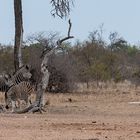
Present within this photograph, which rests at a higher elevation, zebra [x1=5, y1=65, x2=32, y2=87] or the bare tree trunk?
the bare tree trunk

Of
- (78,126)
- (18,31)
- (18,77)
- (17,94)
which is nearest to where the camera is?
(78,126)

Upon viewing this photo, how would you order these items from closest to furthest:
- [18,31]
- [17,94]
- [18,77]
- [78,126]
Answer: [78,126]
[17,94]
[18,77]
[18,31]

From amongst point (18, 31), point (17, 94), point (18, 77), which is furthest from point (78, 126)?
point (18, 31)

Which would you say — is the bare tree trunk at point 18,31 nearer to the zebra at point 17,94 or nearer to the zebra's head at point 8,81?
the zebra's head at point 8,81

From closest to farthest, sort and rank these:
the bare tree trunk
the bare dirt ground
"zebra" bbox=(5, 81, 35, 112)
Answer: the bare dirt ground
"zebra" bbox=(5, 81, 35, 112)
the bare tree trunk

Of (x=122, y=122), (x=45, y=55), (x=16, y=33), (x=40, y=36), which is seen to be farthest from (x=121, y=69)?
(x=122, y=122)

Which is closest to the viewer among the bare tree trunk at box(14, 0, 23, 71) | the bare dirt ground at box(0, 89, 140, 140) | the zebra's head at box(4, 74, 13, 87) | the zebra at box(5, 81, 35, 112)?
the bare dirt ground at box(0, 89, 140, 140)

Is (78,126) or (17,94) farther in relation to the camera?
(17,94)

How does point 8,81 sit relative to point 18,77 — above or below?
below

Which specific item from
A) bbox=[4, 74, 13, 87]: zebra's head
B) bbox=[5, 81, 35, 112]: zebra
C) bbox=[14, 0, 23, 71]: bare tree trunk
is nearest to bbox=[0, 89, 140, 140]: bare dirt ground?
bbox=[5, 81, 35, 112]: zebra

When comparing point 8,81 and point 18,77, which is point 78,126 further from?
point 8,81

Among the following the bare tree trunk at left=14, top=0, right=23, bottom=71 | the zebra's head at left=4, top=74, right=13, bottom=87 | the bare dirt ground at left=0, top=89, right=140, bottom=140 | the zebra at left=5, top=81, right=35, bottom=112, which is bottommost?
the bare dirt ground at left=0, top=89, right=140, bottom=140

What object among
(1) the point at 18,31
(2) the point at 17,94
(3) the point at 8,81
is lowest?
(2) the point at 17,94

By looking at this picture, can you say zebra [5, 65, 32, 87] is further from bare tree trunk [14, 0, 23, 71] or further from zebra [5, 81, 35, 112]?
bare tree trunk [14, 0, 23, 71]
